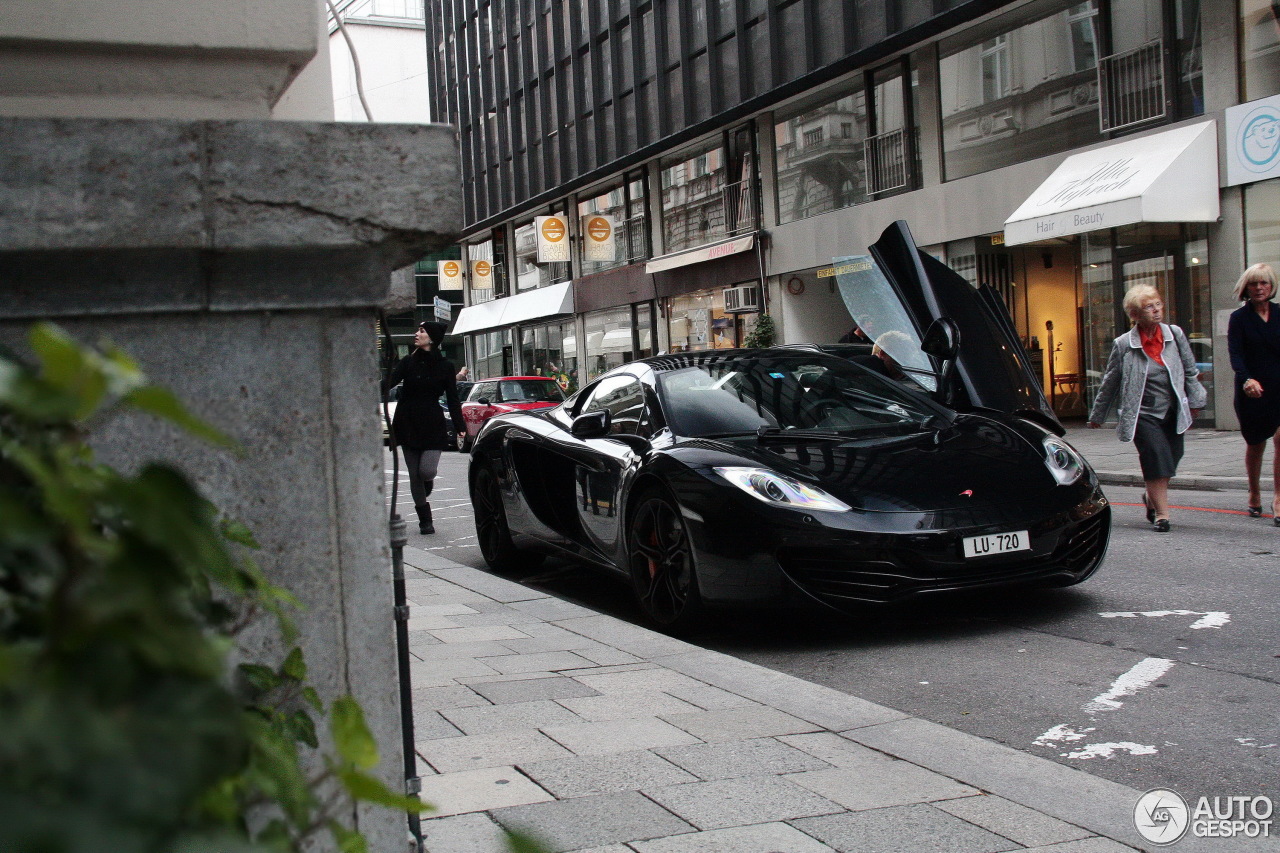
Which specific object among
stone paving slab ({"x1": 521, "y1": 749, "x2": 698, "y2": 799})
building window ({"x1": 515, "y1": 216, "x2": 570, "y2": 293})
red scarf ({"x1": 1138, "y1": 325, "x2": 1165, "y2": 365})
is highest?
building window ({"x1": 515, "y1": 216, "x2": 570, "y2": 293})

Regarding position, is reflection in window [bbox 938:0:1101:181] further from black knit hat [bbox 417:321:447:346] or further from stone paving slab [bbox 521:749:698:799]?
stone paving slab [bbox 521:749:698:799]

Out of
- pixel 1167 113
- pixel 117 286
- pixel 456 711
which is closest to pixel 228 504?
pixel 117 286

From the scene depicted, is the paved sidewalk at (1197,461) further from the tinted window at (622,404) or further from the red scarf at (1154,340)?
the tinted window at (622,404)

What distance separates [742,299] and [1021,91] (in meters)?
8.73

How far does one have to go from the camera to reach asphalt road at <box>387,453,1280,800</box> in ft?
13.2

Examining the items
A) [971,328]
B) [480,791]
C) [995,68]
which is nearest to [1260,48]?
[995,68]

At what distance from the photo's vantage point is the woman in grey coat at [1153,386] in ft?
28.9

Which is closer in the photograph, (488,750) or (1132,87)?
(488,750)

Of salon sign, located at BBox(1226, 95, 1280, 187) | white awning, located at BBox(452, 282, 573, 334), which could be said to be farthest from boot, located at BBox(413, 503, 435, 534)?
white awning, located at BBox(452, 282, 573, 334)

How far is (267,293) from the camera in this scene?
212 centimetres

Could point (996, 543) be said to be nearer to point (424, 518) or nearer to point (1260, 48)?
point (424, 518)

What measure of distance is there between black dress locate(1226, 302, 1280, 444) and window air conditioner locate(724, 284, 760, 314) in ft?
59.4

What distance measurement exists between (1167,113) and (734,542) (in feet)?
46.6

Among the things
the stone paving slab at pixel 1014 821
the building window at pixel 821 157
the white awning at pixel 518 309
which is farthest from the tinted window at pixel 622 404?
the white awning at pixel 518 309
